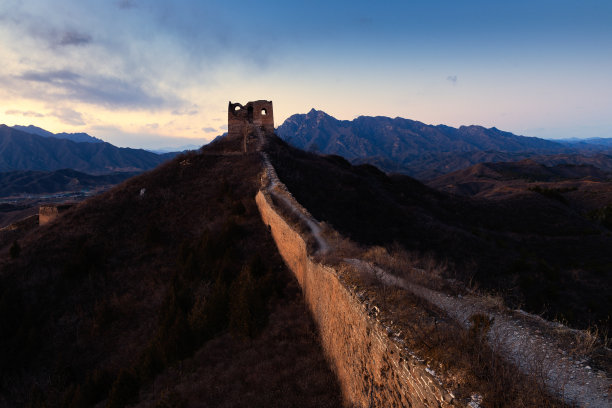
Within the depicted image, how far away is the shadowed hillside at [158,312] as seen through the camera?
9508 millimetres

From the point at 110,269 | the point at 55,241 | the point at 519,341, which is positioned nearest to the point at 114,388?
the point at 110,269

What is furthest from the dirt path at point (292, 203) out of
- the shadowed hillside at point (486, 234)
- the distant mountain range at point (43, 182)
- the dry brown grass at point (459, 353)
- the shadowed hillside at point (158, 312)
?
the distant mountain range at point (43, 182)

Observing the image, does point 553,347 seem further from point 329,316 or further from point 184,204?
point 184,204

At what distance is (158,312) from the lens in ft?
50.4

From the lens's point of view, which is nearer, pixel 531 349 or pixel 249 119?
pixel 531 349

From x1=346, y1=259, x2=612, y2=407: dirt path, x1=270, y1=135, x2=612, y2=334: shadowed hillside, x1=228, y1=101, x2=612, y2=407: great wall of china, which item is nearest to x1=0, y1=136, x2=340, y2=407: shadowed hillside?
x1=228, y1=101, x2=612, y2=407: great wall of china

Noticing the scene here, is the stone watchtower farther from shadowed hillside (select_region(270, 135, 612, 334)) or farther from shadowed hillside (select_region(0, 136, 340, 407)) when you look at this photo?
shadowed hillside (select_region(0, 136, 340, 407))

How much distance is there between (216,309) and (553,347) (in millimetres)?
11421

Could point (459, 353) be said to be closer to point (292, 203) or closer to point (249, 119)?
point (292, 203)

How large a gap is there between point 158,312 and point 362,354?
1261 cm

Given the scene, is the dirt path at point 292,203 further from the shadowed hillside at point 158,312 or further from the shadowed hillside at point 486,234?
the shadowed hillside at point 158,312

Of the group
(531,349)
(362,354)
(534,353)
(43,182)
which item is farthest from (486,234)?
(43,182)

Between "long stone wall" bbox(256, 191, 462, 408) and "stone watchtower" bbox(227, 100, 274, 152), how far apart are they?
32315mm

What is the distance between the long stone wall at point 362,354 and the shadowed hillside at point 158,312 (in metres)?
1.04
